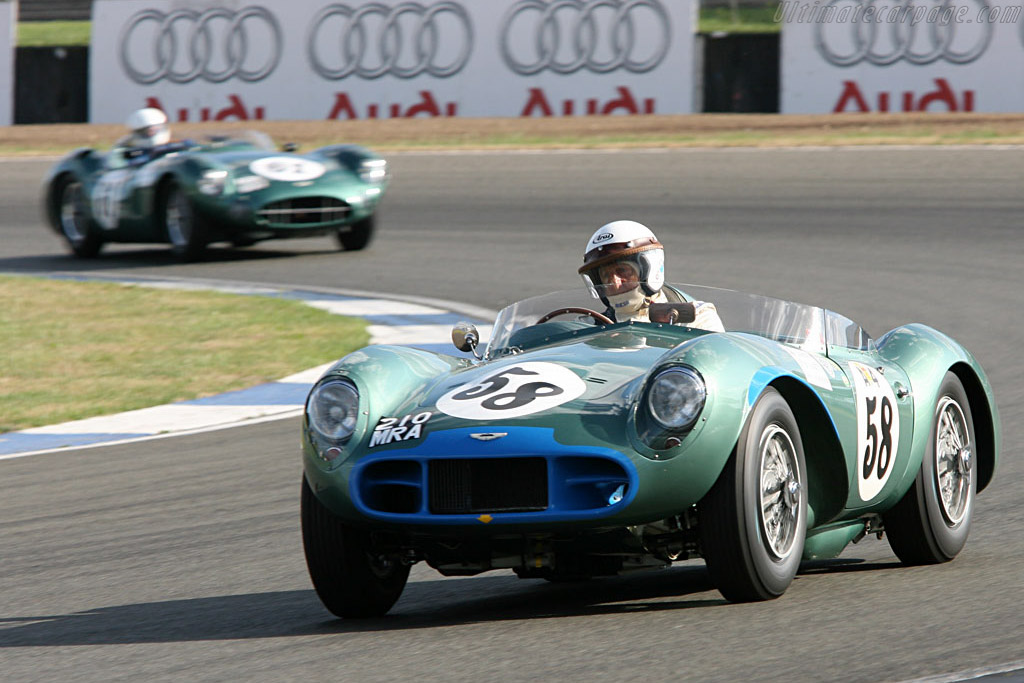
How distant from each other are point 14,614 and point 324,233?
10193 millimetres

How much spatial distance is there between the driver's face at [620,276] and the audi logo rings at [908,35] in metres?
16.0

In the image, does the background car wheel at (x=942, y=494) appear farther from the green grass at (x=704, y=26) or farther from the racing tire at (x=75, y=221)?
the green grass at (x=704, y=26)

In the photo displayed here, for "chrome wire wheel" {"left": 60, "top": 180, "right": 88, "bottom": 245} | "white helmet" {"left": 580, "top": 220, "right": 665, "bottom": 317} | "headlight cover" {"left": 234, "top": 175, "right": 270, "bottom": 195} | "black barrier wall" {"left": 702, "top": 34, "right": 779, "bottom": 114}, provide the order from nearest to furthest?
"white helmet" {"left": 580, "top": 220, "right": 665, "bottom": 317} < "headlight cover" {"left": 234, "top": 175, "right": 270, "bottom": 195} < "chrome wire wheel" {"left": 60, "top": 180, "right": 88, "bottom": 245} < "black barrier wall" {"left": 702, "top": 34, "right": 779, "bottom": 114}

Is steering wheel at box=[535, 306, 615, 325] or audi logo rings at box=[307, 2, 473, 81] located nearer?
steering wheel at box=[535, 306, 615, 325]

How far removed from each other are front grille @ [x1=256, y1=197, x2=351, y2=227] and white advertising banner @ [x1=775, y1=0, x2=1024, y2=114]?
8818 millimetres

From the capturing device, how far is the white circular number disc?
14383mm

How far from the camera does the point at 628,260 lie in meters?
5.36

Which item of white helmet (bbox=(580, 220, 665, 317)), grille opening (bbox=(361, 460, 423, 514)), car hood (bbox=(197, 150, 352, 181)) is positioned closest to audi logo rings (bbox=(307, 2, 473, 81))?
car hood (bbox=(197, 150, 352, 181))

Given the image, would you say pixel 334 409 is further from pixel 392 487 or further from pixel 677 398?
pixel 677 398

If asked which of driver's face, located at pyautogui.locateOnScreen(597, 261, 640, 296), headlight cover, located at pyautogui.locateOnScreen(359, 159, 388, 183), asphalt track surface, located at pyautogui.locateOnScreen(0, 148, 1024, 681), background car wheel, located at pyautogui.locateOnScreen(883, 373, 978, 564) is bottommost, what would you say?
asphalt track surface, located at pyautogui.locateOnScreen(0, 148, 1024, 681)

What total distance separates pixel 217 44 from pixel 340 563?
20.1 m

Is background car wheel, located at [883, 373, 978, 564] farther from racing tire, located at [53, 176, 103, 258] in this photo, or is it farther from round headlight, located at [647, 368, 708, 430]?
racing tire, located at [53, 176, 103, 258]

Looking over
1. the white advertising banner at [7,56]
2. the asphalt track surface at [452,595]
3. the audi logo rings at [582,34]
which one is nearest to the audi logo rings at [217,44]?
the white advertising banner at [7,56]

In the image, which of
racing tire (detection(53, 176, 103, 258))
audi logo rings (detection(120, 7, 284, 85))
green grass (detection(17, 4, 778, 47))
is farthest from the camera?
audi logo rings (detection(120, 7, 284, 85))
